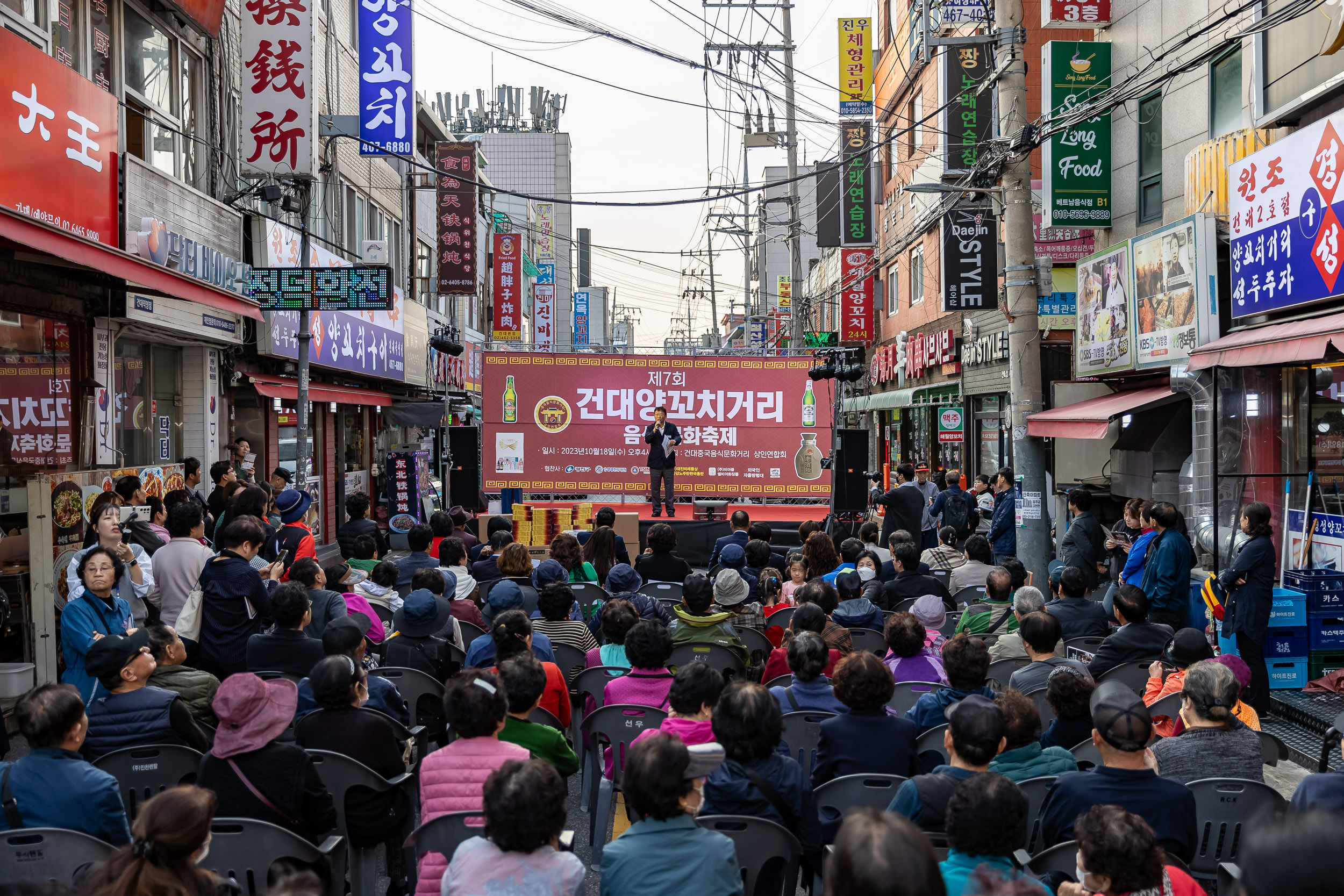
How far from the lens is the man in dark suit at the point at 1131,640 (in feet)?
19.2

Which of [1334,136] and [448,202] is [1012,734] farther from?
[448,202]

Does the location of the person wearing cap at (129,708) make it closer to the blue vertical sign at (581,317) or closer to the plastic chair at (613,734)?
the plastic chair at (613,734)

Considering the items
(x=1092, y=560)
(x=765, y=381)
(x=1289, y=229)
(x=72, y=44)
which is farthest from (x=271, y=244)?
(x=1289, y=229)

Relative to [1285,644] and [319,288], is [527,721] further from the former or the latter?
[319,288]

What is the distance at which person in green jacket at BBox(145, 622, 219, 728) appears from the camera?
14.5 ft

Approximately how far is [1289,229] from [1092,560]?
3.50 metres

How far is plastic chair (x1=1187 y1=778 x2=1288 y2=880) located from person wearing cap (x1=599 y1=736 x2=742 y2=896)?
1.90 m

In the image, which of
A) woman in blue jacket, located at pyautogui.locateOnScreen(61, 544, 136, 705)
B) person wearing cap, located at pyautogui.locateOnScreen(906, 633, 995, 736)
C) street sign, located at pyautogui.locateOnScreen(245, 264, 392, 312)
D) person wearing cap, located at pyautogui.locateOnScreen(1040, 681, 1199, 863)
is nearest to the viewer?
person wearing cap, located at pyautogui.locateOnScreen(1040, 681, 1199, 863)

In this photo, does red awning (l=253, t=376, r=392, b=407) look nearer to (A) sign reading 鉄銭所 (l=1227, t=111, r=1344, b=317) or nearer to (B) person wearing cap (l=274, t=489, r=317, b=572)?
(B) person wearing cap (l=274, t=489, r=317, b=572)

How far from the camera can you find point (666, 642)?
4988 mm

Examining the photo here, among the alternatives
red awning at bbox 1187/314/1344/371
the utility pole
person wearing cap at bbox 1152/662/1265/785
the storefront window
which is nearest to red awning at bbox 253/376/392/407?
the storefront window

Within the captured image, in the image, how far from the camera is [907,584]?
786 cm

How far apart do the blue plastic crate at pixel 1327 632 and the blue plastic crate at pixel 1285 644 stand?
0.23ft

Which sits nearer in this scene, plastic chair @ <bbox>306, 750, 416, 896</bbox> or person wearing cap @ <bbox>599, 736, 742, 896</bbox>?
person wearing cap @ <bbox>599, 736, 742, 896</bbox>
